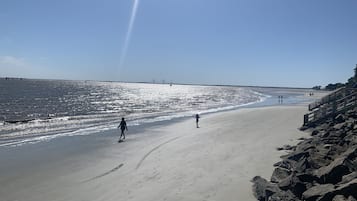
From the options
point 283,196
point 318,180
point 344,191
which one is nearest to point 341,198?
point 344,191

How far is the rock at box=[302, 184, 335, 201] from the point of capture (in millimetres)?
8078

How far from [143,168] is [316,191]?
916 cm

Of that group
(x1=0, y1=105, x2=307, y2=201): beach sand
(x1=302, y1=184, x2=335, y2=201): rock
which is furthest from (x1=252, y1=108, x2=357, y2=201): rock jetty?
(x1=0, y1=105, x2=307, y2=201): beach sand

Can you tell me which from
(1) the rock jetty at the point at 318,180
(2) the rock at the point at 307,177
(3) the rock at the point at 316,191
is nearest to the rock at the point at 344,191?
(1) the rock jetty at the point at 318,180

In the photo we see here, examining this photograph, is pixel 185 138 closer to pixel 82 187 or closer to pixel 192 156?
pixel 192 156

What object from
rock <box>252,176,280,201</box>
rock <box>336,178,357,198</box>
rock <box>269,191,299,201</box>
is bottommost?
rock <box>252,176,280,201</box>

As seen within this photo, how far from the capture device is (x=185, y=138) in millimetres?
24328

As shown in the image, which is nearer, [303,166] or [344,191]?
[344,191]

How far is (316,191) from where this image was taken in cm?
832

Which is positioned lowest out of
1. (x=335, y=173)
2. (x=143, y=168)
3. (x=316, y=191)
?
(x=143, y=168)

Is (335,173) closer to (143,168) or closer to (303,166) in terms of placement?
(303,166)

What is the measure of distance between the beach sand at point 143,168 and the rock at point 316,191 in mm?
2577

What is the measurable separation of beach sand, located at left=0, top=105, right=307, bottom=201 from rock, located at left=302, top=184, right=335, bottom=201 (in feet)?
8.46

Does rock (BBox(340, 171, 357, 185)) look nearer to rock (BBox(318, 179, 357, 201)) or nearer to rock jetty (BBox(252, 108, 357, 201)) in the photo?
rock jetty (BBox(252, 108, 357, 201))
